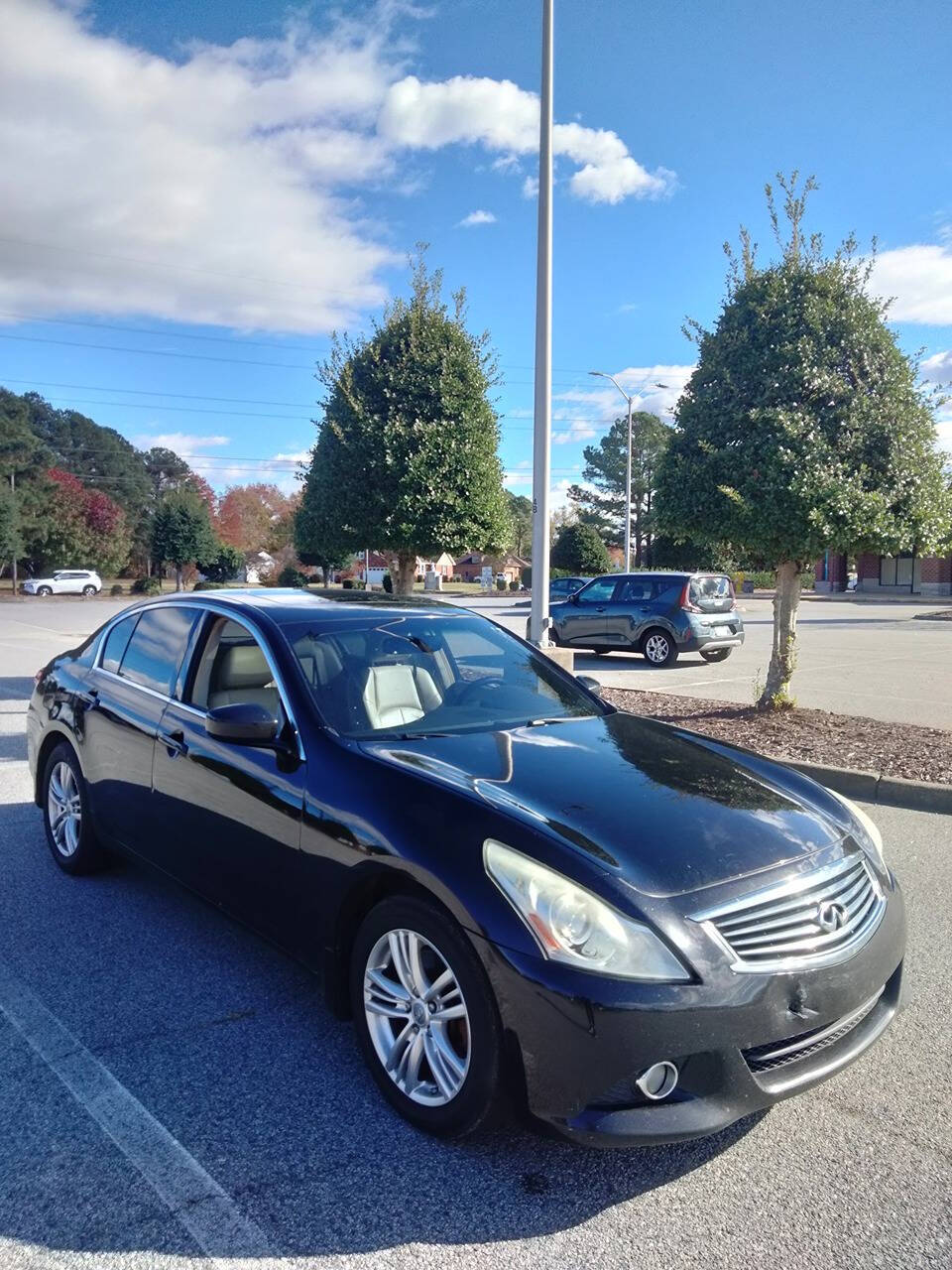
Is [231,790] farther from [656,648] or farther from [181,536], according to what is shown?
[181,536]

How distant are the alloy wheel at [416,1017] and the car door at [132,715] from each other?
1.64m

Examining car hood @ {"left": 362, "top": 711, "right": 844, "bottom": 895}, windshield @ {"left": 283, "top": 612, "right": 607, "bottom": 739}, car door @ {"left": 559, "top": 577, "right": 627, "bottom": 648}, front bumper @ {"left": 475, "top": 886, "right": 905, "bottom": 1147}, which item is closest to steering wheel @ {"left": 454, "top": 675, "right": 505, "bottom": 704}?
windshield @ {"left": 283, "top": 612, "right": 607, "bottom": 739}

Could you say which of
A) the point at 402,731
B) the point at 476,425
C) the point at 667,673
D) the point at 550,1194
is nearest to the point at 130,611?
the point at 402,731

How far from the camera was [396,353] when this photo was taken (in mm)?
11086

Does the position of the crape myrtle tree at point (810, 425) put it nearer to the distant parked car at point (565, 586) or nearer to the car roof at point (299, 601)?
the car roof at point (299, 601)

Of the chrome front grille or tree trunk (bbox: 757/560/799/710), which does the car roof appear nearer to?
the chrome front grille

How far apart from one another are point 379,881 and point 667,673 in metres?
12.4

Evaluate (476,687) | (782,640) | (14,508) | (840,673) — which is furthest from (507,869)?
(14,508)

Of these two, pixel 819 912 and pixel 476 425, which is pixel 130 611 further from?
pixel 476 425

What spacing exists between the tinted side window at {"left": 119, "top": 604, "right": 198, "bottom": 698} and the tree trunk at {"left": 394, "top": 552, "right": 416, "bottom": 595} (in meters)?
7.05

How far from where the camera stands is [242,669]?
158 inches

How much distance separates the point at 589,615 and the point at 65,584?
1812 inches

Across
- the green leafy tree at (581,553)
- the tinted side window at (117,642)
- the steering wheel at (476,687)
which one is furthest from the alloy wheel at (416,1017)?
the green leafy tree at (581,553)

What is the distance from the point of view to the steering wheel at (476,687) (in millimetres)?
3996
